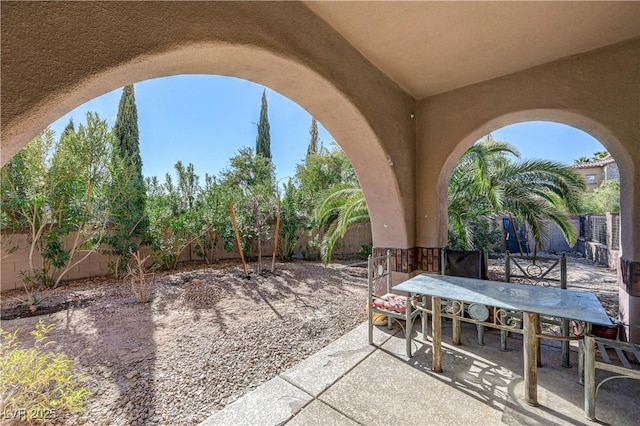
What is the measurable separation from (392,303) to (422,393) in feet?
3.69

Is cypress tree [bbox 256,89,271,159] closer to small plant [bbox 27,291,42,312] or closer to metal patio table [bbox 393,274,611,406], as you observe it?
small plant [bbox 27,291,42,312]

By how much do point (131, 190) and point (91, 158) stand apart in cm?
124

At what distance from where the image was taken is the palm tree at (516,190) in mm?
5378

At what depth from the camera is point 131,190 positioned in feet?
24.2

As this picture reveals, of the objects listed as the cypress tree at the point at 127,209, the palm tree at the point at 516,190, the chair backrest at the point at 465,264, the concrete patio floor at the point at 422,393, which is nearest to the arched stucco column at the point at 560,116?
the chair backrest at the point at 465,264

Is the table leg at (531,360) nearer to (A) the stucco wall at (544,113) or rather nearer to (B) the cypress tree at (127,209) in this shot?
(A) the stucco wall at (544,113)

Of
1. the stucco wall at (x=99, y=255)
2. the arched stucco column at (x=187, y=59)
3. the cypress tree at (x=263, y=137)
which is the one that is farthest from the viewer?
the cypress tree at (x=263, y=137)

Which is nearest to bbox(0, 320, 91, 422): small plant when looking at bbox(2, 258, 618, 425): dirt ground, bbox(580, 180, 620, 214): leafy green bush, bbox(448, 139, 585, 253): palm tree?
bbox(2, 258, 618, 425): dirt ground

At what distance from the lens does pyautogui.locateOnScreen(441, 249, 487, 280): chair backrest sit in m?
3.69

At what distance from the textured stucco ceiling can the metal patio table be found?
2.58m

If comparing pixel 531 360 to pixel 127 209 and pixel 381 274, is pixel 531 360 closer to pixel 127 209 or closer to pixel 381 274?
pixel 381 274

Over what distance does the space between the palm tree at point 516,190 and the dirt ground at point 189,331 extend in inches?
71.0

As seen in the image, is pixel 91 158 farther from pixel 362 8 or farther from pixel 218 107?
pixel 362 8

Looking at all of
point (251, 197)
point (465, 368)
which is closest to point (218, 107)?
point (251, 197)
